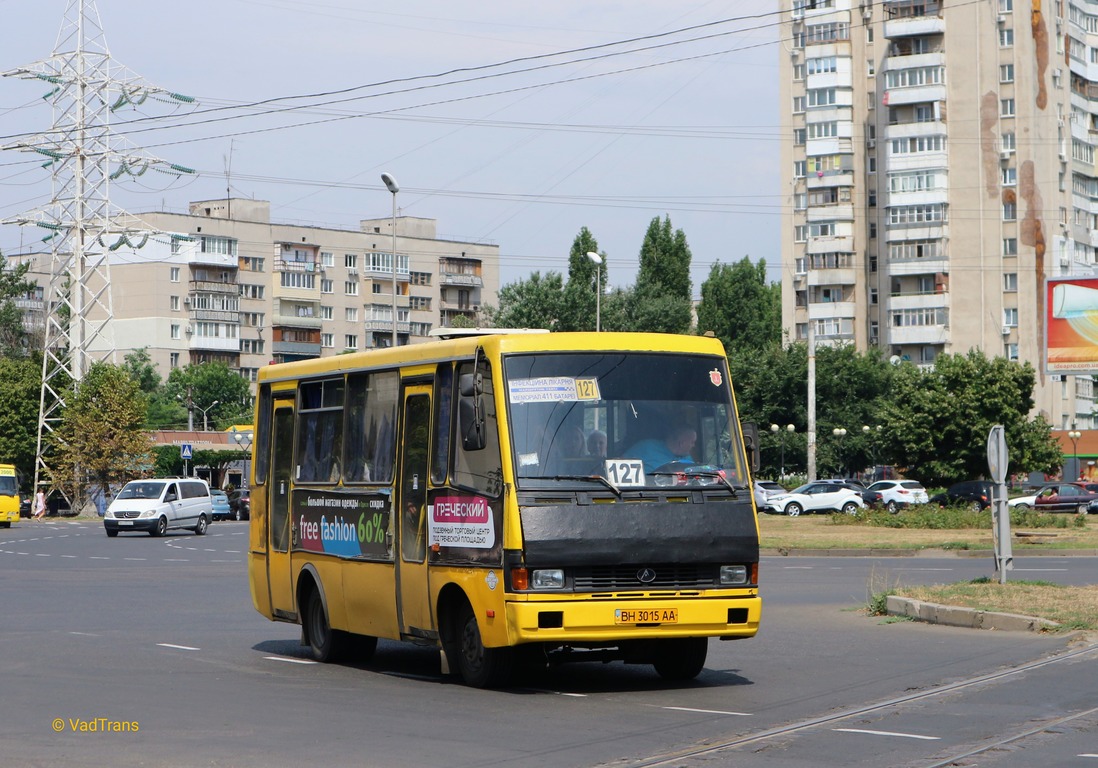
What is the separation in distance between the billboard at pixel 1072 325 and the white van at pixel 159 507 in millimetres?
26176

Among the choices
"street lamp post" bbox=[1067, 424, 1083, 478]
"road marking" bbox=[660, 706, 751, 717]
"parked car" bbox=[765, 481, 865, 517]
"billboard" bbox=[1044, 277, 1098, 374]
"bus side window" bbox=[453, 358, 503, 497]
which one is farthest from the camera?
"street lamp post" bbox=[1067, 424, 1083, 478]

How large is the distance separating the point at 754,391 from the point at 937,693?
252 feet

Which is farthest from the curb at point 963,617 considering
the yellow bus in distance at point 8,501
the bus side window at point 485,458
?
the yellow bus in distance at point 8,501

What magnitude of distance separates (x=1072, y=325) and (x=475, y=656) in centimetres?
3735

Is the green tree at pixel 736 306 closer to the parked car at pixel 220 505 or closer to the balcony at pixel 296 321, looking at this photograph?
the balcony at pixel 296 321

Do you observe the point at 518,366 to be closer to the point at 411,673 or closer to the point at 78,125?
the point at 411,673

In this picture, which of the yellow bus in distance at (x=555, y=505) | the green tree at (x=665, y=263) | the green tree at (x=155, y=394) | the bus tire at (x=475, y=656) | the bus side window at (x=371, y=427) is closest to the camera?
the yellow bus in distance at (x=555, y=505)

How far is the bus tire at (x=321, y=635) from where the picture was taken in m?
14.4

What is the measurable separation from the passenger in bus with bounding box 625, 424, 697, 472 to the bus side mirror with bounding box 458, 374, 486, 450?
114cm

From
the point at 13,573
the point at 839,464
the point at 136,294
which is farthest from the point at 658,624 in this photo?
the point at 136,294

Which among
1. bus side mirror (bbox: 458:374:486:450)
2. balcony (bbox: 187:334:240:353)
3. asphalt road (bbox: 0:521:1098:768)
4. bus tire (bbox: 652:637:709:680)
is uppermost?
balcony (bbox: 187:334:240:353)

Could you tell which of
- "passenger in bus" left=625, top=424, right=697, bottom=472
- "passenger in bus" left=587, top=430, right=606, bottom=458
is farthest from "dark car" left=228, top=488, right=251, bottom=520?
"passenger in bus" left=587, top=430, right=606, bottom=458

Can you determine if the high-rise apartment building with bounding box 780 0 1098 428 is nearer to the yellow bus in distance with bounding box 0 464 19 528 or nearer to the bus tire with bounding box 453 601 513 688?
the yellow bus in distance with bounding box 0 464 19 528

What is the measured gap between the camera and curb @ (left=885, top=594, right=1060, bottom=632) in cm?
1647
